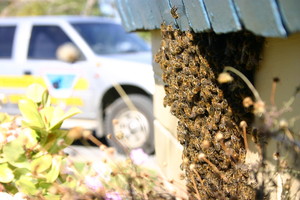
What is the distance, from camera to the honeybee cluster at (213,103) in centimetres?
282

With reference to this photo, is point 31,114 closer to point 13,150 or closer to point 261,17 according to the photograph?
→ point 13,150

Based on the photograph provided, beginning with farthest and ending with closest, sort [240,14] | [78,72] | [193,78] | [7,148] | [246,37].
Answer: [78,72]
[193,78]
[7,148]
[246,37]
[240,14]

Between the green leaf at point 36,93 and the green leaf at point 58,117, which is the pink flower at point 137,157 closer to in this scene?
the green leaf at point 58,117

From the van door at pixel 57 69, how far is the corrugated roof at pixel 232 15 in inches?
177

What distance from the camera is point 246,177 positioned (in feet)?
9.47

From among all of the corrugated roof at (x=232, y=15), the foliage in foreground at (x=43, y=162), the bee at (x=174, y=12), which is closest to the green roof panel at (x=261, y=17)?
the corrugated roof at (x=232, y=15)

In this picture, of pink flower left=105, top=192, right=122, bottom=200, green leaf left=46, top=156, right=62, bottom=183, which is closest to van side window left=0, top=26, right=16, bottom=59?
green leaf left=46, top=156, right=62, bottom=183

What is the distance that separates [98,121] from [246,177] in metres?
5.53

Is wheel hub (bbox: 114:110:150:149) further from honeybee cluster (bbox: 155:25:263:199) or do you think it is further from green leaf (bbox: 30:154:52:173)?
green leaf (bbox: 30:154:52:173)

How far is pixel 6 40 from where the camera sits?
898cm

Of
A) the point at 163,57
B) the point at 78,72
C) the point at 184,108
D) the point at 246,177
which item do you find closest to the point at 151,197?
the point at 246,177

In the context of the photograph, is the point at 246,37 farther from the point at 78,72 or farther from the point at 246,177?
the point at 78,72

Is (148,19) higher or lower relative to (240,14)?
higher

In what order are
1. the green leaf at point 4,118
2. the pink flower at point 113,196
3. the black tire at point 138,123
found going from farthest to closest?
the black tire at point 138,123, the green leaf at point 4,118, the pink flower at point 113,196
